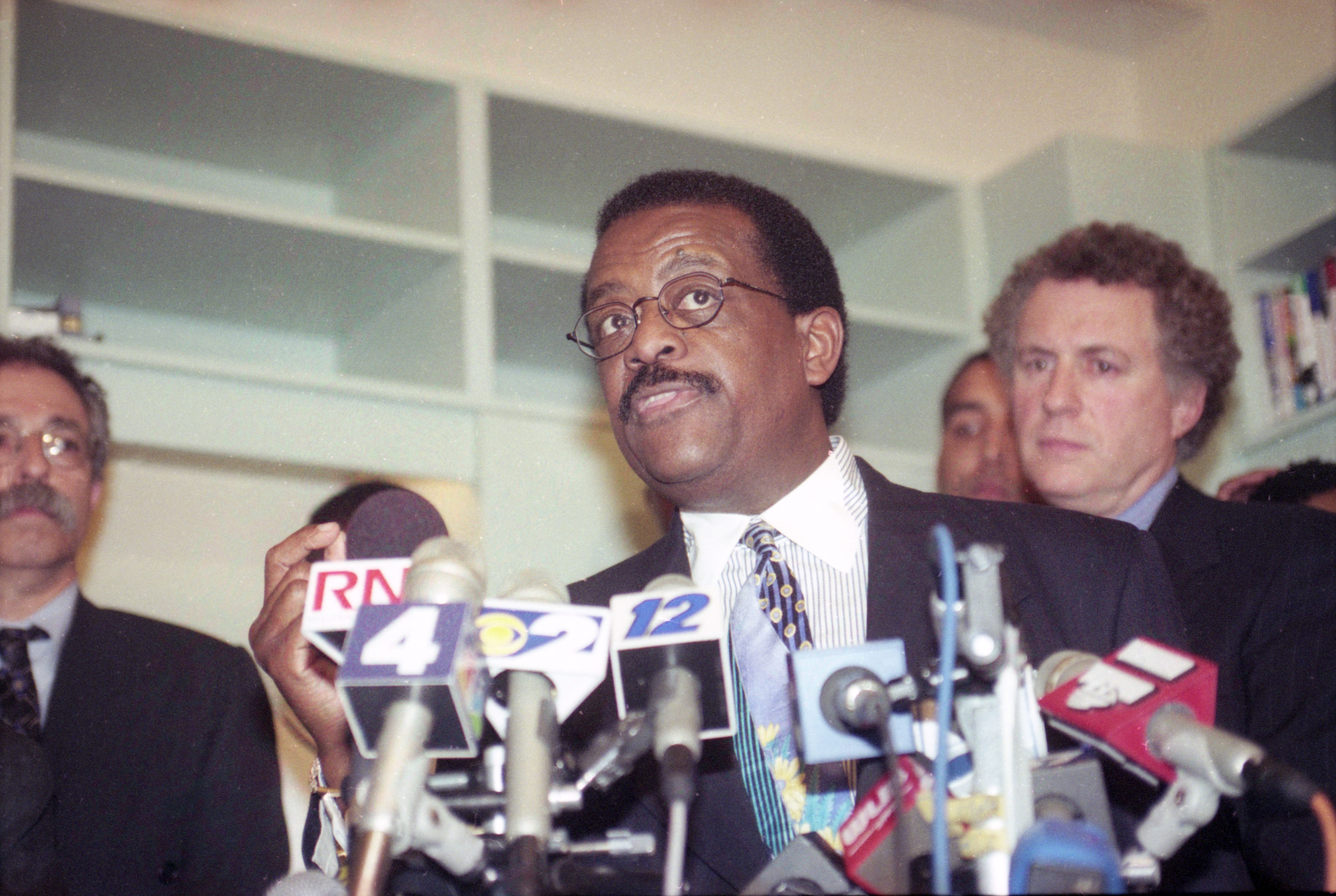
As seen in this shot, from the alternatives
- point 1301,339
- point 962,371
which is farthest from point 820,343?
point 1301,339

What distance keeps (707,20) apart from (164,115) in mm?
1552

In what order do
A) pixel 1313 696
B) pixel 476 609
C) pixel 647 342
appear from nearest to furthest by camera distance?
pixel 476 609 < pixel 1313 696 < pixel 647 342

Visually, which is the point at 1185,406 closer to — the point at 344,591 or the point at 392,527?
the point at 392,527

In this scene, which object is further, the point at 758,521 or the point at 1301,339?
the point at 1301,339

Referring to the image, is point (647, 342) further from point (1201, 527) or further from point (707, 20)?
point (707, 20)

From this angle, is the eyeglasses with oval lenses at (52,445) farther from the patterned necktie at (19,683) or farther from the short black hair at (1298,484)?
the short black hair at (1298,484)

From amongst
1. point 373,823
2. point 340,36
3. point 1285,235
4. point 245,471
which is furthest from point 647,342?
point 1285,235

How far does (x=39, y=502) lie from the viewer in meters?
3.15

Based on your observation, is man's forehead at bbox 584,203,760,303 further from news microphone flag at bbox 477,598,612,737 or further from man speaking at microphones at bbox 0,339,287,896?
man speaking at microphones at bbox 0,339,287,896

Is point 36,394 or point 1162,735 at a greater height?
point 36,394

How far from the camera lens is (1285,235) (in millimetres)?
4023

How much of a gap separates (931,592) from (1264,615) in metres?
0.86

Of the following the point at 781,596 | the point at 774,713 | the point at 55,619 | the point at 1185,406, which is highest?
the point at 1185,406

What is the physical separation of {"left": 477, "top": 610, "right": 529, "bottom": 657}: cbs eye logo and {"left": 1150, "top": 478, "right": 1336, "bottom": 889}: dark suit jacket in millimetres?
779
